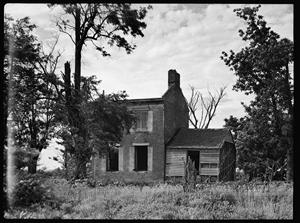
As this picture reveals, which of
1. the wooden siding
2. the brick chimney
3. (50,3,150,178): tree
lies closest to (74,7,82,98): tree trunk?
(50,3,150,178): tree

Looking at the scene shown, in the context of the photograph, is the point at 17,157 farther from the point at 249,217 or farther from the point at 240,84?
the point at 240,84

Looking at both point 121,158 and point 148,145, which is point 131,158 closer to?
point 121,158

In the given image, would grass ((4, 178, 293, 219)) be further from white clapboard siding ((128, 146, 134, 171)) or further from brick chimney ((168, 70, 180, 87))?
brick chimney ((168, 70, 180, 87))

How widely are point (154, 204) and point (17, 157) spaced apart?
2.91m

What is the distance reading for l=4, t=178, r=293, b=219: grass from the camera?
634cm

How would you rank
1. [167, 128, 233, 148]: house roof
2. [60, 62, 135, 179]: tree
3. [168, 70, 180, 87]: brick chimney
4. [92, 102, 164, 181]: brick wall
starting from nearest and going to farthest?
[60, 62, 135, 179]: tree → [167, 128, 233, 148]: house roof → [92, 102, 164, 181]: brick wall → [168, 70, 180, 87]: brick chimney

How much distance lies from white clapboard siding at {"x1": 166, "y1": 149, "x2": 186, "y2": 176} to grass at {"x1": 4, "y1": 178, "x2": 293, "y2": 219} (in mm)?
10883

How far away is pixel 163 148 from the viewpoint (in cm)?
2034

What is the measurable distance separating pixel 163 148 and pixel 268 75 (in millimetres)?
6905

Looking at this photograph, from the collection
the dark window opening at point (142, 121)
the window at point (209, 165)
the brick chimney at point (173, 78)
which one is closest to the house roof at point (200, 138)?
the window at point (209, 165)

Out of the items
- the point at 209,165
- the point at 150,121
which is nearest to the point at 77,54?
the point at 150,121

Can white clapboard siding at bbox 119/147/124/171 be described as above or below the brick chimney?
below

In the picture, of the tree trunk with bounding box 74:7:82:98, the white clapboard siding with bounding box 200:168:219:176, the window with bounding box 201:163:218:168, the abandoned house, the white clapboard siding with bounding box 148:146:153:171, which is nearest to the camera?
the tree trunk with bounding box 74:7:82:98

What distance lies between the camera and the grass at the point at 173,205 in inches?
249
